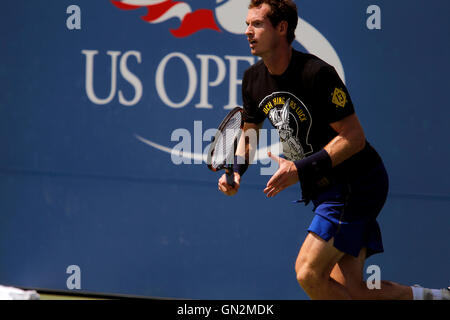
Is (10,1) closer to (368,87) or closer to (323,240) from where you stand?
(368,87)

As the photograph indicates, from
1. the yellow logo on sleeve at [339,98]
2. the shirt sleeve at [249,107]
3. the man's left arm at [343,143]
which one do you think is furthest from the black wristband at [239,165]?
the yellow logo on sleeve at [339,98]

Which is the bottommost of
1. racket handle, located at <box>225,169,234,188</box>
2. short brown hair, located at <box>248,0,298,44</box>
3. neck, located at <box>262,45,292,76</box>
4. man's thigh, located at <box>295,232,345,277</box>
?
man's thigh, located at <box>295,232,345,277</box>

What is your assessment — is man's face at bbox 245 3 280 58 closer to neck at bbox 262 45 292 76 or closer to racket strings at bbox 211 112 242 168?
neck at bbox 262 45 292 76

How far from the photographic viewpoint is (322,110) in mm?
3617

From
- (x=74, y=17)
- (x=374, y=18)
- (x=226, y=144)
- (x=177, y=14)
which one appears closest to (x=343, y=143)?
(x=226, y=144)

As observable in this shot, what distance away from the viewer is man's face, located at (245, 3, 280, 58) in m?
3.70

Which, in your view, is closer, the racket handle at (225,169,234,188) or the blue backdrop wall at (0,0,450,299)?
the racket handle at (225,169,234,188)

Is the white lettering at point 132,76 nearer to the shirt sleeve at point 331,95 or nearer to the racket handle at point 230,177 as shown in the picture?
the racket handle at point 230,177

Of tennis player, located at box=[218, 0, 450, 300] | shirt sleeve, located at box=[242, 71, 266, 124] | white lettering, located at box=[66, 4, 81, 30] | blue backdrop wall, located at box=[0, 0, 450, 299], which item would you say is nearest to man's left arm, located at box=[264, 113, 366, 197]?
tennis player, located at box=[218, 0, 450, 300]

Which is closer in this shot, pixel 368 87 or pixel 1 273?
pixel 368 87

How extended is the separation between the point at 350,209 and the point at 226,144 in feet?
2.38

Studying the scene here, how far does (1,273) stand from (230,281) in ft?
5.32

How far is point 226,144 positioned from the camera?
3932mm
